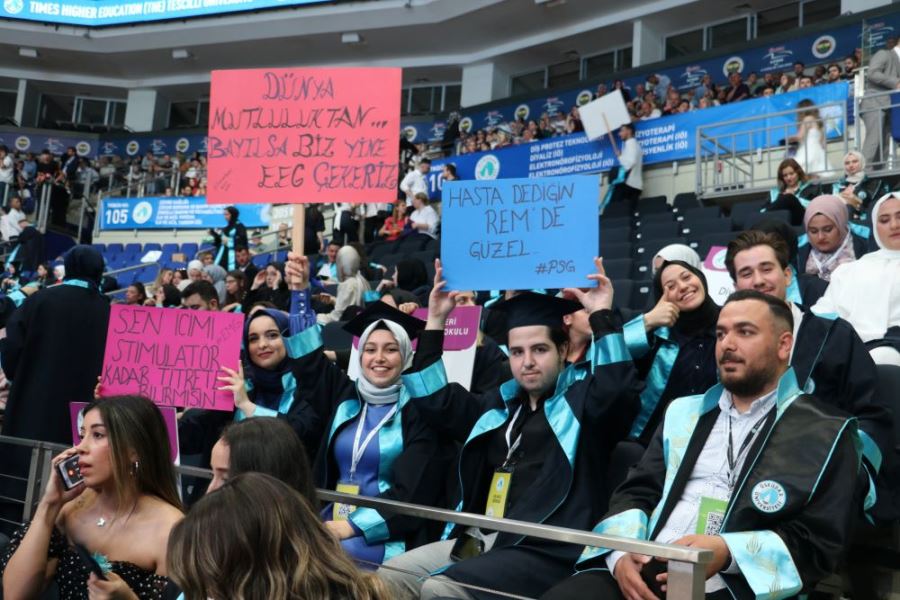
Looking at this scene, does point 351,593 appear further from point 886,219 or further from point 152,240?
point 152,240

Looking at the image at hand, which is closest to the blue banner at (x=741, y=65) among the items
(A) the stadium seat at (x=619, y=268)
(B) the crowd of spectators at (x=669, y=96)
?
(B) the crowd of spectators at (x=669, y=96)

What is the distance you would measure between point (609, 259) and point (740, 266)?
16.9 ft

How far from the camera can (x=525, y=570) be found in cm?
265

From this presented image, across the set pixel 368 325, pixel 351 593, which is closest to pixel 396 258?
pixel 368 325

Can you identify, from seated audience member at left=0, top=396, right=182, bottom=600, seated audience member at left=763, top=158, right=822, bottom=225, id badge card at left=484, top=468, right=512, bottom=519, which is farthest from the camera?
seated audience member at left=763, top=158, right=822, bottom=225

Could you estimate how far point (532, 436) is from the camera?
→ 119 inches

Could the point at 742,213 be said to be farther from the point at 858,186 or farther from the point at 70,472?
the point at 70,472

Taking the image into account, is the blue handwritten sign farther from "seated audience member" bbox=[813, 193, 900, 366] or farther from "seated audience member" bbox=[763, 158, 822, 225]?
"seated audience member" bbox=[763, 158, 822, 225]

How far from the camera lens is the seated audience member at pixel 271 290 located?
23.9ft

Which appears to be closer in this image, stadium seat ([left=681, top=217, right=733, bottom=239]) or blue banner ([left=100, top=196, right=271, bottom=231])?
stadium seat ([left=681, top=217, right=733, bottom=239])

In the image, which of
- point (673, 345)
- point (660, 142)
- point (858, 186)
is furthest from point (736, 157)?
point (673, 345)

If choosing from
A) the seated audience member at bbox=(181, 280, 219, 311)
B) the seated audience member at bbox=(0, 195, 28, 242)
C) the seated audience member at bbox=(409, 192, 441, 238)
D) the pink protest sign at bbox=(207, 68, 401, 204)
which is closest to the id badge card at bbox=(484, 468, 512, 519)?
the pink protest sign at bbox=(207, 68, 401, 204)

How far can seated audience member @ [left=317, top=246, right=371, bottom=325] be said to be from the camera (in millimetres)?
7027

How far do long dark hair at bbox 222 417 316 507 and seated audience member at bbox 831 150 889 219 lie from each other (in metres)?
5.37
